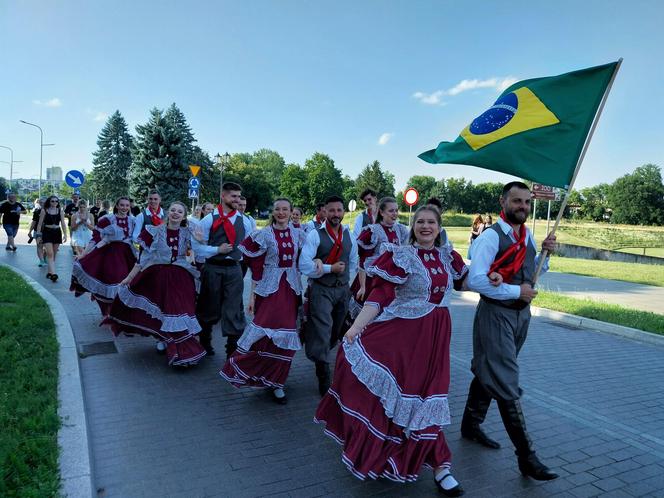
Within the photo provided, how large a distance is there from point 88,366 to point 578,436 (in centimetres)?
543

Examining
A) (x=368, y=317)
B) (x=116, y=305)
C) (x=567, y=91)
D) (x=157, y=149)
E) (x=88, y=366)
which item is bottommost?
(x=88, y=366)

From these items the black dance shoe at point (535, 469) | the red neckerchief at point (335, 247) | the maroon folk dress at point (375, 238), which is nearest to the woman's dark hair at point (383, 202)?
the maroon folk dress at point (375, 238)

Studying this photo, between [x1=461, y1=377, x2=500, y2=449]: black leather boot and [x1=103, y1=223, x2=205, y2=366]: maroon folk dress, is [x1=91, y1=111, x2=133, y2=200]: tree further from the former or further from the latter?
[x1=461, y1=377, x2=500, y2=449]: black leather boot

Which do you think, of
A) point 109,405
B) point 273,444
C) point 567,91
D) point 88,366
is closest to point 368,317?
point 273,444

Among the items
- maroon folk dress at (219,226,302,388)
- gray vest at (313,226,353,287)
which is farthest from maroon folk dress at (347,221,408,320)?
maroon folk dress at (219,226,302,388)

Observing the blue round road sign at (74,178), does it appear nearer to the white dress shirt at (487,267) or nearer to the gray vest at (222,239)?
the gray vest at (222,239)

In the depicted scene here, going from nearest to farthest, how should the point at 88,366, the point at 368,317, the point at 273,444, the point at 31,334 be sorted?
the point at 368,317, the point at 273,444, the point at 88,366, the point at 31,334

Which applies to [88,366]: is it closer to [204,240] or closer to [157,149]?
[204,240]

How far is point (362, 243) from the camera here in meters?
6.64

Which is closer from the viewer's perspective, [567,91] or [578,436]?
[567,91]

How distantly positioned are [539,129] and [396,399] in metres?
2.58

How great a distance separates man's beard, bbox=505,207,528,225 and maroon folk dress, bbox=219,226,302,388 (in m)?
2.37

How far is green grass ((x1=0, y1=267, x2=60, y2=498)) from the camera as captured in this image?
121 inches

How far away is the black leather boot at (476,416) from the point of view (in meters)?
4.13
